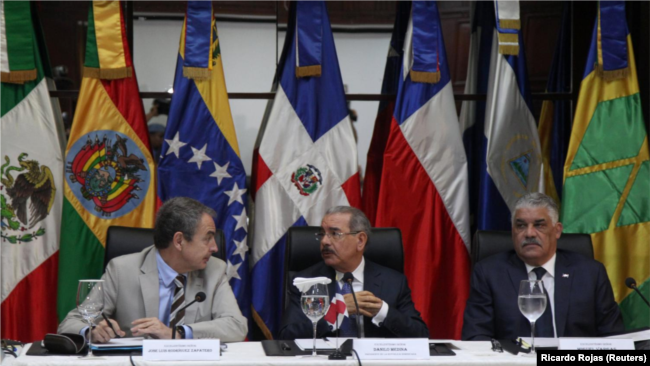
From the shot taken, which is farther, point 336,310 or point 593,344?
point 336,310

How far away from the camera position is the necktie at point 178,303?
3.16 meters

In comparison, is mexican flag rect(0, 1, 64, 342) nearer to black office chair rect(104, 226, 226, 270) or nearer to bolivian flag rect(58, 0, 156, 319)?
bolivian flag rect(58, 0, 156, 319)

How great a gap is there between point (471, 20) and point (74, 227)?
9.23ft

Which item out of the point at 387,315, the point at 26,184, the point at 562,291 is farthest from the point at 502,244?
the point at 26,184

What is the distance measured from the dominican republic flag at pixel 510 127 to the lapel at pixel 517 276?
0.94 m

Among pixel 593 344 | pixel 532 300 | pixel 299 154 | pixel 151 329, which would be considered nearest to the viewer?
pixel 593 344

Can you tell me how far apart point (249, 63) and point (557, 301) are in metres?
2.53

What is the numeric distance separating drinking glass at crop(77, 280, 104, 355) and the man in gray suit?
0.59 metres

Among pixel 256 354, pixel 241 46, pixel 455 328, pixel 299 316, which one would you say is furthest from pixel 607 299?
pixel 241 46

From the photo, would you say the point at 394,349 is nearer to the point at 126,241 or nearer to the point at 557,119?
the point at 126,241

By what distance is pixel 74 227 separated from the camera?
427cm

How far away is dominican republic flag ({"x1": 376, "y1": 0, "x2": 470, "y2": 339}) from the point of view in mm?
4473

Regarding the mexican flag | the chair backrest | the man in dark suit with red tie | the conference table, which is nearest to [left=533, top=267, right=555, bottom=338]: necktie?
the man in dark suit with red tie

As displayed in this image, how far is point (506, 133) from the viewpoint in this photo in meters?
4.55
